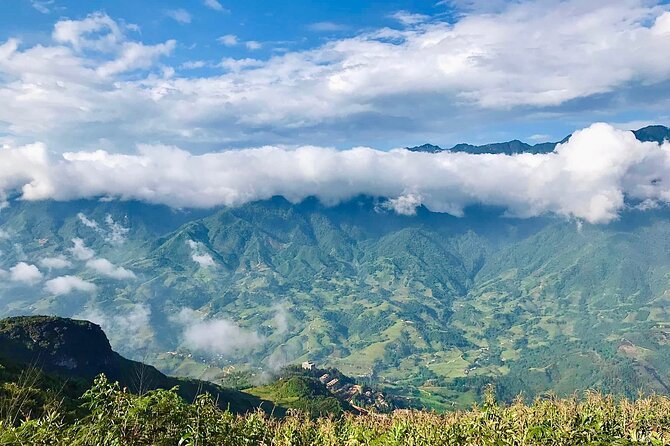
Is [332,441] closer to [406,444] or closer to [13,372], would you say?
[406,444]

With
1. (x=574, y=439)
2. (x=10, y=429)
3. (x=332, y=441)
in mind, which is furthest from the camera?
(x=574, y=439)

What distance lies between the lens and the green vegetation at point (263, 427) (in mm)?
24125

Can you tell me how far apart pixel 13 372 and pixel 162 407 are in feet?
383

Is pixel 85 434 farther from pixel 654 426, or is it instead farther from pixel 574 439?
pixel 654 426

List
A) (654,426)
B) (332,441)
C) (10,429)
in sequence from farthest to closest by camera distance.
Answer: (654,426)
(332,441)
(10,429)

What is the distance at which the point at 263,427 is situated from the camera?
41656 millimetres

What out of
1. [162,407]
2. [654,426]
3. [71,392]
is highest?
[162,407]

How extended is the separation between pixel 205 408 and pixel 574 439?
31822mm

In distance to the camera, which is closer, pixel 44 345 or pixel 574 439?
pixel 574 439

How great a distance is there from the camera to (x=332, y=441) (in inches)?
1517

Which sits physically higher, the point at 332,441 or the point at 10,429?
the point at 10,429

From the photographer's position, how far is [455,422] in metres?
57.6

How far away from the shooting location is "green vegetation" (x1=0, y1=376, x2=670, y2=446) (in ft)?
79.2

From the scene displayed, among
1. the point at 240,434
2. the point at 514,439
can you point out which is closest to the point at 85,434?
the point at 240,434
